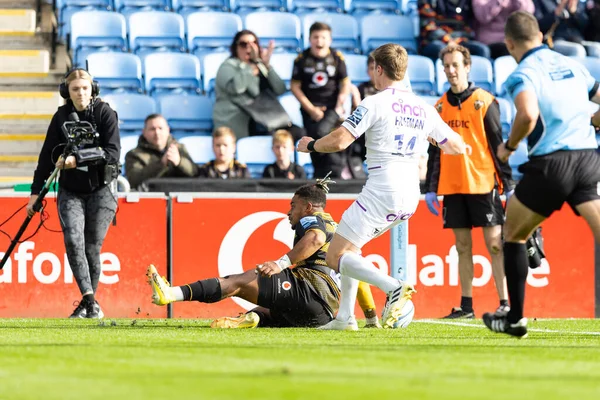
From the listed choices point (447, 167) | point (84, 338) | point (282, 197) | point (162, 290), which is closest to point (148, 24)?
point (282, 197)

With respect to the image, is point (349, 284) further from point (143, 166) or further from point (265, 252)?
point (143, 166)

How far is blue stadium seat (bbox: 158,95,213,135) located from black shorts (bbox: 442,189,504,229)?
485 centimetres

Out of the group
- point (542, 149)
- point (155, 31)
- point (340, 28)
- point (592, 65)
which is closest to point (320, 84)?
point (340, 28)

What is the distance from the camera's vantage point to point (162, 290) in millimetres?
8805

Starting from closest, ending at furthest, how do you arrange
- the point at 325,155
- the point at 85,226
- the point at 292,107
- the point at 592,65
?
the point at 85,226, the point at 325,155, the point at 292,107, the point at 592,65

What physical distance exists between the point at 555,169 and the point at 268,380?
3020 millimetres

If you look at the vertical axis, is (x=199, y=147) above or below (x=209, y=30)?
below

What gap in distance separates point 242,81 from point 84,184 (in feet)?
14.1

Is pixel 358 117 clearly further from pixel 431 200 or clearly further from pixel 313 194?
Answer: pixel 431 200

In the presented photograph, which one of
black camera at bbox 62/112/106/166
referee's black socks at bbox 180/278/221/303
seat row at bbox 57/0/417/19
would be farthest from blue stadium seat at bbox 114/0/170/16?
referee's black socks at bbox 180/278/221/303

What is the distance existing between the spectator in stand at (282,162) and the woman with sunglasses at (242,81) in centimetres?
160

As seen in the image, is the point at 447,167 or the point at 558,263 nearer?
the point at 447,167

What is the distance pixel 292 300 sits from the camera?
29.3ft

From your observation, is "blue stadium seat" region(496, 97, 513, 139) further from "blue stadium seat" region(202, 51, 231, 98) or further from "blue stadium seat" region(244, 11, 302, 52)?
"blue stadium seat" region(202, 51, 231, 98)
